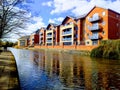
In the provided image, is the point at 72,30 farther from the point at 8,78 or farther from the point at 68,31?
the point at 8,78

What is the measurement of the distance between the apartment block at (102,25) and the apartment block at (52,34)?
80.3 ft

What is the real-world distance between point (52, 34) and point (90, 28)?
31197 mm

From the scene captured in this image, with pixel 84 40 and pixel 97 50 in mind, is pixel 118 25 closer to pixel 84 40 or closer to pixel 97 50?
pixel 84 40

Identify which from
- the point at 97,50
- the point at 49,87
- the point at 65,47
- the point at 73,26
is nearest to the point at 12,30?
the point at 49,87

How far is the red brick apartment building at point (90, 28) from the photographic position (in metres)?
53.7

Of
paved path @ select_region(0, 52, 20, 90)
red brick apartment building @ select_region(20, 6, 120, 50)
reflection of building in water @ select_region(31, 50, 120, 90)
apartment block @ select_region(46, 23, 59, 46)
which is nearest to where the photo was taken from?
paved path @ select_region(0, 52, 20, 90)

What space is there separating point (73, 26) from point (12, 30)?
1926 inches

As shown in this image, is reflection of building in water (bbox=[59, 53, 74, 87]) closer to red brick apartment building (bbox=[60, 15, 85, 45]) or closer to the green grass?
the green grass

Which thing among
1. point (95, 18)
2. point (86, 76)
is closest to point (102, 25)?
point (95, 18)

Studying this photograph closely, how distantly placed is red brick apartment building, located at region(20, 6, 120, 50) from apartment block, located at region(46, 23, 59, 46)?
156 inches

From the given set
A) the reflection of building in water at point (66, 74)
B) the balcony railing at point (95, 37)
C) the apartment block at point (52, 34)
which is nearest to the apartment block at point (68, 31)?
the apartment block at point (52, 34)

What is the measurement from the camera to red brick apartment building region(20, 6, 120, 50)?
53656 mm

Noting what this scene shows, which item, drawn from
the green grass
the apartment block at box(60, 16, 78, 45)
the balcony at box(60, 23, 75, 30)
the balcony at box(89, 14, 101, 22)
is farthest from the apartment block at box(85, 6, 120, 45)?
the green grass

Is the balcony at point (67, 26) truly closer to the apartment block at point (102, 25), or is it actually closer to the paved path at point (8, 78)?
the apartment block at point (102, 25)
